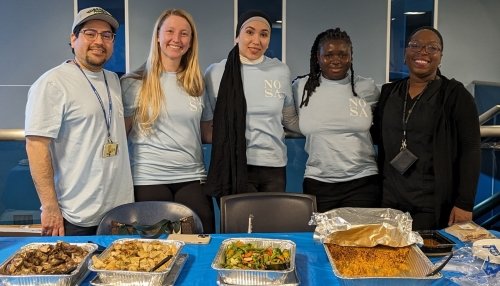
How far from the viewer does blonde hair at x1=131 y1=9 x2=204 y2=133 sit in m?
2.40

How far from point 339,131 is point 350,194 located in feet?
1.08

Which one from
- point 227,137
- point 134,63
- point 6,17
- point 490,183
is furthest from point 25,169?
point 6,17

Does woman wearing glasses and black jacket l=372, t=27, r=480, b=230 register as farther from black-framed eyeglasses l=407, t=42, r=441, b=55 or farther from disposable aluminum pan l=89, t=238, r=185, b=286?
disposable aluminum pan l=89, t=238, r=185, b=286

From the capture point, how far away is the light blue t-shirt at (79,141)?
6.95 ft

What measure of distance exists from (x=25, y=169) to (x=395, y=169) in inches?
88.6

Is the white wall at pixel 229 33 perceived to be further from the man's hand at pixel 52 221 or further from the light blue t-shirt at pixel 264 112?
the man's hand at pixel 52 221

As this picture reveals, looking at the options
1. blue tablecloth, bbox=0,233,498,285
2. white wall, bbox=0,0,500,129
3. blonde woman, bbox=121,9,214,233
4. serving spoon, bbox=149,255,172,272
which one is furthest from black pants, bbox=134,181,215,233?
white wall, bbox=0,0,500,129

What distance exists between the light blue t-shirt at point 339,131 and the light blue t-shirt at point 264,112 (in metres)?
0.15

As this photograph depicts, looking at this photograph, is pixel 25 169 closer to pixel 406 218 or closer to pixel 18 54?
pixel 406 218

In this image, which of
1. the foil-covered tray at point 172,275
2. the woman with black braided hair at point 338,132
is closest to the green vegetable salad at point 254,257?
the foil-covered tray at point 172,275

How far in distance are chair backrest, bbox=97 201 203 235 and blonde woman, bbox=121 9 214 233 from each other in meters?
0.18

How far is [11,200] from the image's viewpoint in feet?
10.3

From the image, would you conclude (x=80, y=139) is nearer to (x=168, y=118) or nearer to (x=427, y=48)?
(x=168, y=118)

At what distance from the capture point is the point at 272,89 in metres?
2.59
